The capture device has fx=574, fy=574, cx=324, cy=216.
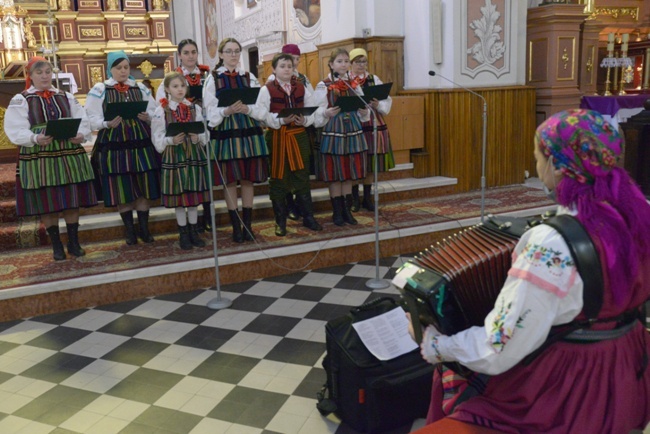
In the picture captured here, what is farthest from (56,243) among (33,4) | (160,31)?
(160,31)

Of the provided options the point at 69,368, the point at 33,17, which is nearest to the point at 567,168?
the point at 69,368

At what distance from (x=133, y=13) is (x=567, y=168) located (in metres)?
10.4

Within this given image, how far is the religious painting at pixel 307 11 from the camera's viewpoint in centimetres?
873

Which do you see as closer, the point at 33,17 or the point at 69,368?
the point at 69,368

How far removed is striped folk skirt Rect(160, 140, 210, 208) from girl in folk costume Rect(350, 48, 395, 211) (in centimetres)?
167

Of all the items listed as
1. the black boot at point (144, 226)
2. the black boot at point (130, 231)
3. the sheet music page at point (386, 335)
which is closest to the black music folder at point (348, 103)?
the black boot at point (144, 226)

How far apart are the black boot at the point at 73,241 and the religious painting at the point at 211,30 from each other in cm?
931

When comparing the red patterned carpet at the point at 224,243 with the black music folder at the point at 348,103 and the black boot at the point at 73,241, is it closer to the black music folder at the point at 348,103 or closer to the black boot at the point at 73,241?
the black boot at the point at 73,241

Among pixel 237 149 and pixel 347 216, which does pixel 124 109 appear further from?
pixel 347 216

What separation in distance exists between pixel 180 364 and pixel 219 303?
88 cm

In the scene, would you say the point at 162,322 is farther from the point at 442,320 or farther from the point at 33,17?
the point at 33,17

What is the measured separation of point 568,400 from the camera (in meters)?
1.46

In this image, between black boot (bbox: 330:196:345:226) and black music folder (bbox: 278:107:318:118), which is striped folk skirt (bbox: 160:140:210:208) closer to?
black music folder (bbox: 278:107:318:118)

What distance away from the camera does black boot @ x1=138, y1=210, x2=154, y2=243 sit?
4.93 m
